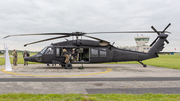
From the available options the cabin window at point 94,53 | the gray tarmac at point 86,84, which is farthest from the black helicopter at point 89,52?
the gray tarmac at point 86,84

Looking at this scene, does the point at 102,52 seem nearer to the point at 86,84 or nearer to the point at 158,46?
the point at 158,46

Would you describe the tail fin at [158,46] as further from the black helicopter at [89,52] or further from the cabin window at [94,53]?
the cabin window at [94,53]

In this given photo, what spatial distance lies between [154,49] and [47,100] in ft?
50.4

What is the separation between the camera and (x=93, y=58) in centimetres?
1482

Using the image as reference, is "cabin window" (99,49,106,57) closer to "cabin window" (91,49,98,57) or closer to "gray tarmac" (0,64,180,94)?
"cabin window" (91,49,98,57)

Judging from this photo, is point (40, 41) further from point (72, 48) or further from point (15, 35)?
point (72, 48)

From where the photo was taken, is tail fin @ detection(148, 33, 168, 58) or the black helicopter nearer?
the black helicopter

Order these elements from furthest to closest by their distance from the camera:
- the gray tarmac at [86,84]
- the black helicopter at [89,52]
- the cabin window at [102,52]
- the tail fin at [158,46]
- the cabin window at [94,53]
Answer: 1. the tail fin at [158,46]
2. the cabin window at [102,52]
3. the cabin window at [94,53]
4. the black helicopter at [89,52]
5. the gray tarmac at [86,84]

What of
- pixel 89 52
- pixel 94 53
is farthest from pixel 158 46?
pixel 89 52

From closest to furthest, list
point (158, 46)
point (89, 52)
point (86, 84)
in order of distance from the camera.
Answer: point (86, 84) → point (89, 52) → point (158, 46)

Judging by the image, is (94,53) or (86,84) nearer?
(86,84)

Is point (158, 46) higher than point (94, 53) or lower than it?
higher

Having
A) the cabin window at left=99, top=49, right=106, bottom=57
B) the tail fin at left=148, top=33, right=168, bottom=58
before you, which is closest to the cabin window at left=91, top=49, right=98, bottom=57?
the cabin window at left=99, top=49, right=106, bottom=57

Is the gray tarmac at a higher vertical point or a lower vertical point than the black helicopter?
lower
